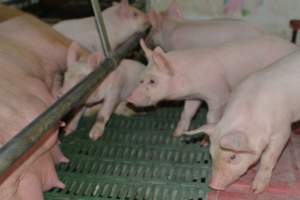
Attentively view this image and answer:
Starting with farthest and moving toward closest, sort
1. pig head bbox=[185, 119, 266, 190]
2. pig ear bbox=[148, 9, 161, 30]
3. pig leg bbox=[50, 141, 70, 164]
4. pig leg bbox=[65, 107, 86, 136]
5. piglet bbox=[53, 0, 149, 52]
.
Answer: pig ear bbox=[148, 9, 161, 30], piglet bbox=[53, 0, 149, 52], pig leg bbox=[65, 107, 86, 136], pig leg bbox=[50, 141, 70, 164], pig head bbox=[185, 119, 266, 190]

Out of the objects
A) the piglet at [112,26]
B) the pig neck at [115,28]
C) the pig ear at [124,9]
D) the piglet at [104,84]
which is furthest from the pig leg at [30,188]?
the pig ear at [124,9]

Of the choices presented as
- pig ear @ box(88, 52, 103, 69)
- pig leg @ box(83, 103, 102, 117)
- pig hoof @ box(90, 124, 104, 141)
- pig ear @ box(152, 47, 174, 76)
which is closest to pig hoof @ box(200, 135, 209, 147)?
pig ear @ box(152, 47, 174, 76)

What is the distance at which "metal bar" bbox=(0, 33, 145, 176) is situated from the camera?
163cm

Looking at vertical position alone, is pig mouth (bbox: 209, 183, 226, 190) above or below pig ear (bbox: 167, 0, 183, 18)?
below

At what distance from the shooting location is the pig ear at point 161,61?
2.67m

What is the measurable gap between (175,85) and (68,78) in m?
0.65

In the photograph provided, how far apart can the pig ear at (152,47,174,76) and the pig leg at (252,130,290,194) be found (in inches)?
29.5

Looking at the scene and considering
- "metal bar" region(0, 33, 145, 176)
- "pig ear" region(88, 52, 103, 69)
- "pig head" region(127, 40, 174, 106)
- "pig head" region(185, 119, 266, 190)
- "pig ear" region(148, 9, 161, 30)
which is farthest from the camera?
"pig ear" region(148, 9, 161, 30)

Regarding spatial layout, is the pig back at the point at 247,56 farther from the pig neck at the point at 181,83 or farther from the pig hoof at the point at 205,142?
the pig hoof at the point at 205,142

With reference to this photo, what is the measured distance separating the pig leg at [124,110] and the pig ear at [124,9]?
0.84 m

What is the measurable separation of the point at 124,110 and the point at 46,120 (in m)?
1.45

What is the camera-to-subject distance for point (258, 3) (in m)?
4.05

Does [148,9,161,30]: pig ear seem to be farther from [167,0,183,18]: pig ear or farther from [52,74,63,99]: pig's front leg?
[52,74,63,99]: pig's front leg

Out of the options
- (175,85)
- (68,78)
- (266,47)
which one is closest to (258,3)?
(266,47)
